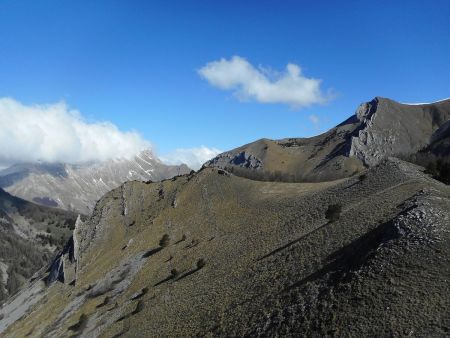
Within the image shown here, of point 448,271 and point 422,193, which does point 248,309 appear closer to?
point 448,271

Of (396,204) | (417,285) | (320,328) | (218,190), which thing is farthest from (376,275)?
(218,190)

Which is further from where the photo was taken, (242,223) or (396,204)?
(242,223)

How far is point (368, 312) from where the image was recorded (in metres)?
28.2

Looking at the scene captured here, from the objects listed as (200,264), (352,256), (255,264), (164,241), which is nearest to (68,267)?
(164,241)

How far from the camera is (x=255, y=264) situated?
51875 mm

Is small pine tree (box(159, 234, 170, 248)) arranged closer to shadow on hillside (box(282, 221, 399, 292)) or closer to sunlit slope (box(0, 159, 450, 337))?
sunlit slope (box(0, 159, 450, 337))

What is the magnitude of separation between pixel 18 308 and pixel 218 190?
5994 cm

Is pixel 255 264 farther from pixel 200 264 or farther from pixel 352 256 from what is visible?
pixel 352 256

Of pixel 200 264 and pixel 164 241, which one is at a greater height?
pixel 164 241

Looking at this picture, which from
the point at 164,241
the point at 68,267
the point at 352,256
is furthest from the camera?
the point at 68,267

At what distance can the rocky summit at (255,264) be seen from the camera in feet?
98.9

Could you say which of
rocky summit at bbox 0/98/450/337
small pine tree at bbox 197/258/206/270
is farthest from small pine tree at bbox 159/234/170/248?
small pine tree at bbox 197/258/206/270

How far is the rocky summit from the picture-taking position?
30158mm

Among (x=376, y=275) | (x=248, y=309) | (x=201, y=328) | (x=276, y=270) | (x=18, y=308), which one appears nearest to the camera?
(x=376, y=275)
